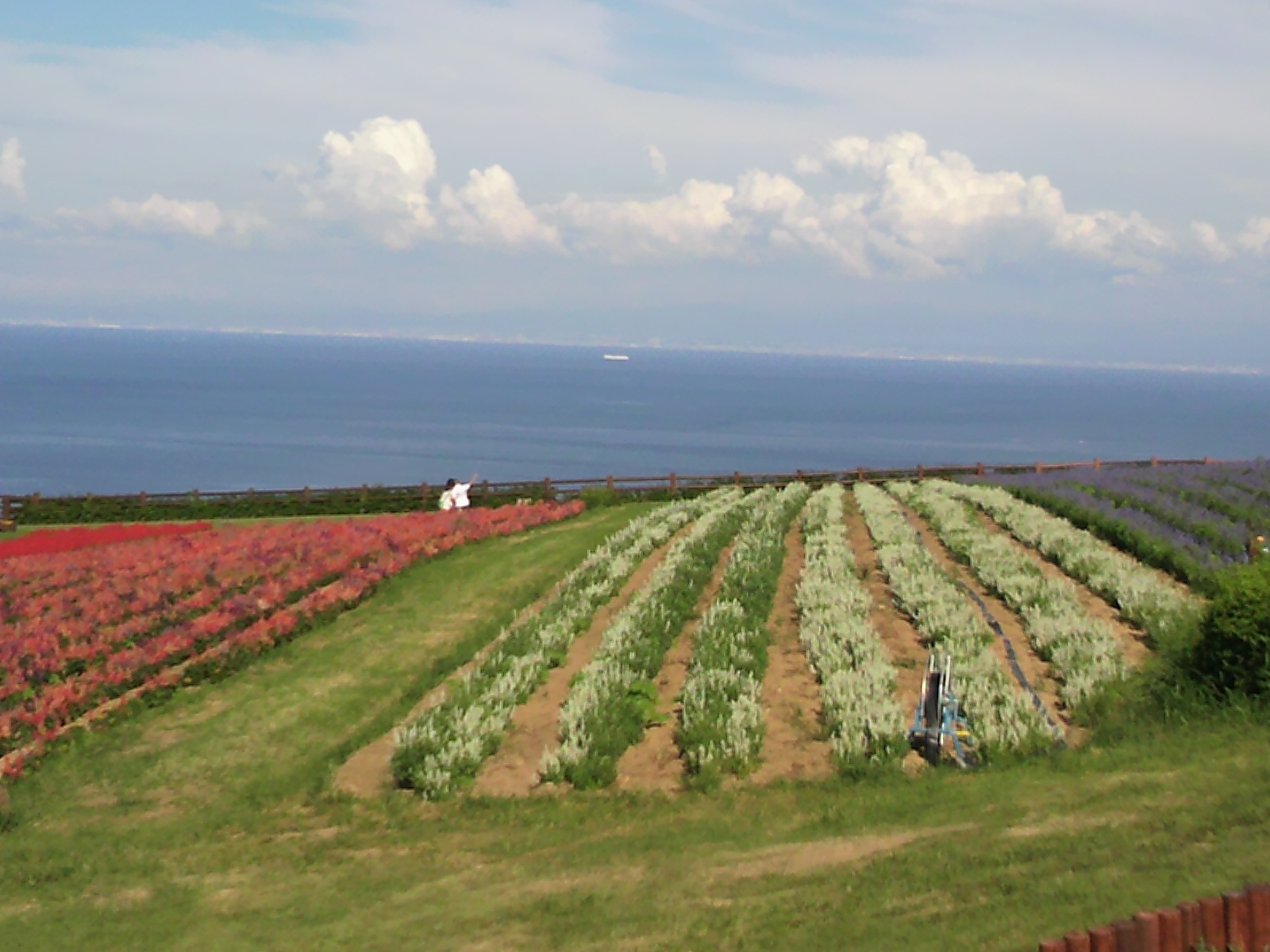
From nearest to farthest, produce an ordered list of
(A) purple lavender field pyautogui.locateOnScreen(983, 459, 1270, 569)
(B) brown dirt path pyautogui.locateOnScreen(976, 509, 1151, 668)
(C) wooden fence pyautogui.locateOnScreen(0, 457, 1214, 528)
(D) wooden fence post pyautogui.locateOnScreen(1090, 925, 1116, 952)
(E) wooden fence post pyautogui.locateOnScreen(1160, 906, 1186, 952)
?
1. (D) wooden fence post pyautogui.locateOnScreen(1090, 925, 1116, 952)
2. (E) wooden fence post pyautogui.locateOnScreen(1160, 906, 1186, 952)
3. (B) brown dirt path pyautogui.locateOnScreen(976, 509, 1151, 668)
4. (A) purple lavender field pyautogui.locateOnScreen(983, 459, 1270, 569)
5. (C) wooden fence pyautogui.locateOnScreen(0, 457, 1214, 528)

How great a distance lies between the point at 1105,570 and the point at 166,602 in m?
16.9

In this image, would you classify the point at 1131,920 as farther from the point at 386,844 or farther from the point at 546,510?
the point at 546,510

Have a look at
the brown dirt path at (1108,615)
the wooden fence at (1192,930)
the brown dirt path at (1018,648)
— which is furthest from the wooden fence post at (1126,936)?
the brown dirt path at (1108,615)

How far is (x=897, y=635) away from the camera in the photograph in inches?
688

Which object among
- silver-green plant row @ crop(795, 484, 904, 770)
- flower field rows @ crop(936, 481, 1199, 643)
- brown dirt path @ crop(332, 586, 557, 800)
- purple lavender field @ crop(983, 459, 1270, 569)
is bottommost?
brown dirt path @ crop(332, 586, 557, 800)

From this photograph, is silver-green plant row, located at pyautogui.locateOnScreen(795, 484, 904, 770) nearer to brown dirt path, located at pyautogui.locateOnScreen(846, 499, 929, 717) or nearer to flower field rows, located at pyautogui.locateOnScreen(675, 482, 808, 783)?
brown dirt path, located at pyautogui.locateOnScreen(846, 499, 929, 717)

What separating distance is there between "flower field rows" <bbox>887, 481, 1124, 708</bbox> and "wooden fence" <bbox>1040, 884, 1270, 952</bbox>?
299 inches

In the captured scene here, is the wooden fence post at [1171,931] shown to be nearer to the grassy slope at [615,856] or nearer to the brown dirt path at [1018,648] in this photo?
the grassy slope at [615,856]

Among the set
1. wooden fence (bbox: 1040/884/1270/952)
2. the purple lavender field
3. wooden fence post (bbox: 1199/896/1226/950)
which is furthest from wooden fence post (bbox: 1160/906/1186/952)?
the purple lavender field

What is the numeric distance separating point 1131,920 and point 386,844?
7.54 m

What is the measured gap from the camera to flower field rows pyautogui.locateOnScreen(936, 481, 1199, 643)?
16.8 metres

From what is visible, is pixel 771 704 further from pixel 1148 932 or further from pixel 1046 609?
pixel 1148 932

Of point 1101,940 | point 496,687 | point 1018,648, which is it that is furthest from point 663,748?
point 1101,940

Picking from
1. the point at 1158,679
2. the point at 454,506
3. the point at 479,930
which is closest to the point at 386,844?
the point at 479,930
